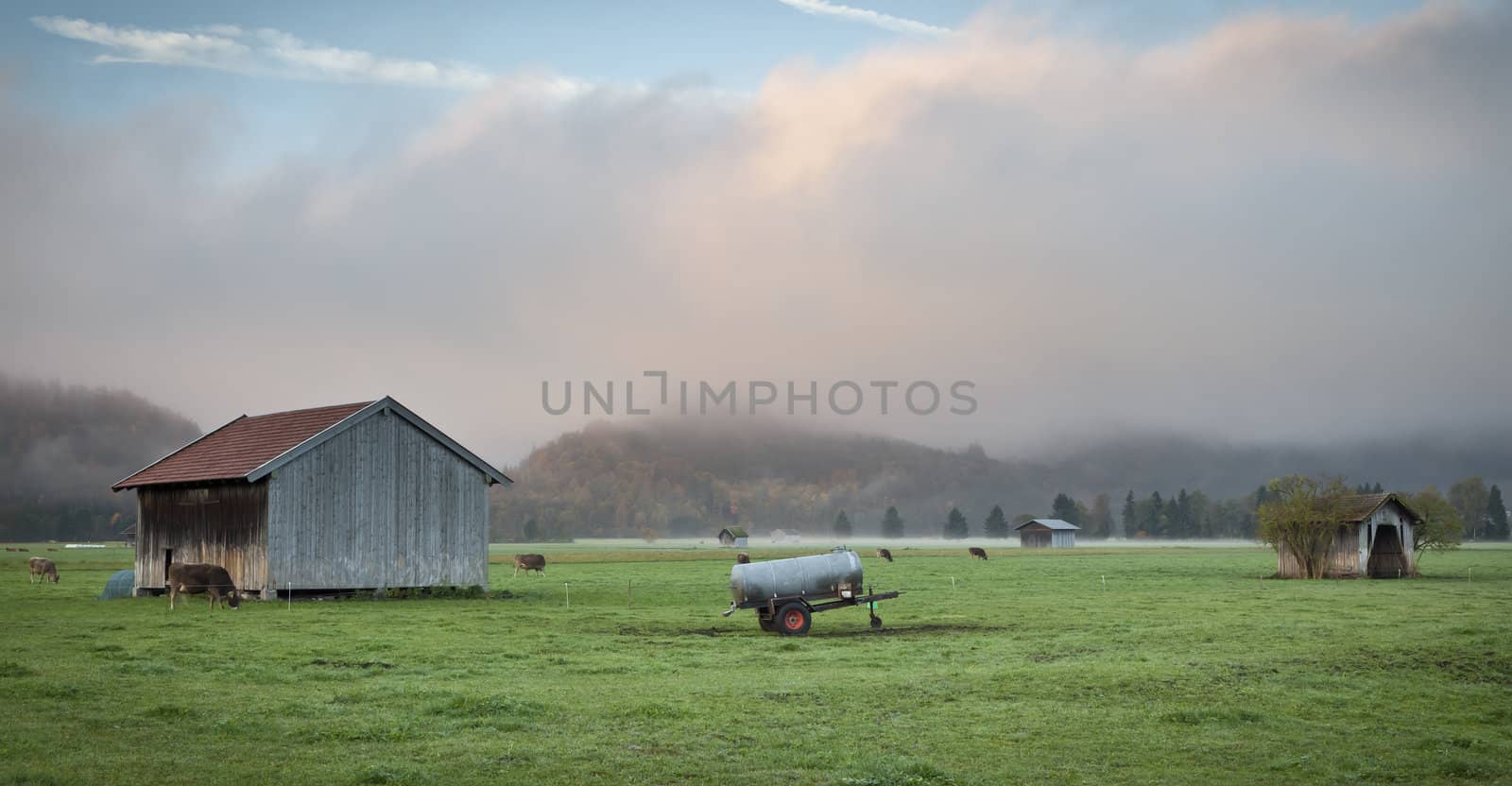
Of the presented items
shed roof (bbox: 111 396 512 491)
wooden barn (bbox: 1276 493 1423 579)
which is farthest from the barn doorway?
shed roof (bbox: 111 396 512 491)

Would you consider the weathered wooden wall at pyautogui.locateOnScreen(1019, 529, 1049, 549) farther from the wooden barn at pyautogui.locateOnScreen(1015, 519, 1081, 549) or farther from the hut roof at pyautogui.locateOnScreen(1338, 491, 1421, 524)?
the hut roof at pyautogui.locateOnScreen(1338, 491, 1421, 524)

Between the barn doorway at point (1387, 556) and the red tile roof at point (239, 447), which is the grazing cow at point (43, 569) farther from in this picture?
the barn doorway at point (1387, 556)

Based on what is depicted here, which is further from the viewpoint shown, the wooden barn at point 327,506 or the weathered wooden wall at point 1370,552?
the weathered wooden wall at point 1370,552

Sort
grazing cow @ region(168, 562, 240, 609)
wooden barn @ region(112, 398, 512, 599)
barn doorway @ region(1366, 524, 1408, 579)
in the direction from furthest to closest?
1. barn doorway @ region(1366, 524, 1408, 579)
2. wooden barn @ region(112, 398, 512, 599)
3. grazing cow @ region(168, 562, 240, 609)

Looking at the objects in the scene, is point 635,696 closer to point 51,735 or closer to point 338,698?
point 338,698

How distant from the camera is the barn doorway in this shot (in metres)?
66.4

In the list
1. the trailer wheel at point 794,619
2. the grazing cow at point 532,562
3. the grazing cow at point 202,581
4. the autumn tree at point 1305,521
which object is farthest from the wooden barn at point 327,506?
the autumn tree at point 1305,521

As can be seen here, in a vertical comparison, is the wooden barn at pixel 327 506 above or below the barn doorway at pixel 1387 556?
above

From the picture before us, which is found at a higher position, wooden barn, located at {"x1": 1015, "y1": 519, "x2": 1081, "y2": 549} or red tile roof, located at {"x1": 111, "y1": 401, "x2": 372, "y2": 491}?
red tile roof, located at {"x1": 111, "y1": 401, "x2": 372, "y2": 491}

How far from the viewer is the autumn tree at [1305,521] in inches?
2584

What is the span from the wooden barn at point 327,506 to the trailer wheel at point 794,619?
70.9 feet

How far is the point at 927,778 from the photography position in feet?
49.7

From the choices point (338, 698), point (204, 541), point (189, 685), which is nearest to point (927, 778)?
point (338, 698)

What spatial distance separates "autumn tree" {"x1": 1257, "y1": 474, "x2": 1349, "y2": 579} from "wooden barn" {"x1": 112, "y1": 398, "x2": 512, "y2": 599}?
4339cm
